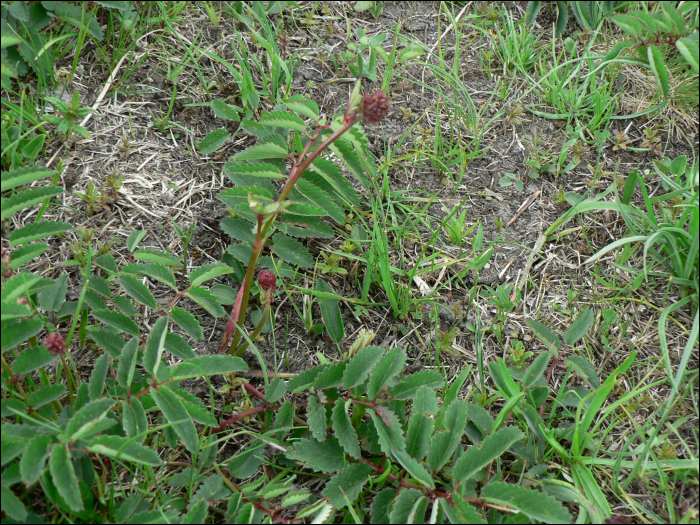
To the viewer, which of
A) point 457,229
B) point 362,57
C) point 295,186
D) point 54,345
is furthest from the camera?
point 362,57

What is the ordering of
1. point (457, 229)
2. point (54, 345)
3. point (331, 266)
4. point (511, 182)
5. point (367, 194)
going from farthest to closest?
1. point (511, 182)
2. point (367, 194)
3. point (457, 229)
4. point (331, 266)
5. point (54, 345)

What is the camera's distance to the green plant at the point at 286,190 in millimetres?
1824

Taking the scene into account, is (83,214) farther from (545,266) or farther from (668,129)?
(668,129)

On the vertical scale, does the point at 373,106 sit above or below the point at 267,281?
above

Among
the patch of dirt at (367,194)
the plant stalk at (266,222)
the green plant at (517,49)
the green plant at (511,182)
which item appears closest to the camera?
the plant stalk at (266,222)

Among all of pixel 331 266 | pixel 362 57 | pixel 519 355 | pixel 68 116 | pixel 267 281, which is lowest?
pixel 519 355

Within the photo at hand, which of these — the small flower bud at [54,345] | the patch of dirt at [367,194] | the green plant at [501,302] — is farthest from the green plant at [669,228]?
the small flower bud at [54,345]

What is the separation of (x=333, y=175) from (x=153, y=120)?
96cm

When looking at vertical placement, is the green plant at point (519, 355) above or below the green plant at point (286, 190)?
below

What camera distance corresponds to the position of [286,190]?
1.71 m

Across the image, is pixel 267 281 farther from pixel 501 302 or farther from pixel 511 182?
pixel 511 182

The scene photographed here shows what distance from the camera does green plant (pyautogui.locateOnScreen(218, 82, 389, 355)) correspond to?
Result: 182cm

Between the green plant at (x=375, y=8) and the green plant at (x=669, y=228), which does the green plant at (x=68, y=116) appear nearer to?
the green plant at (x=375, y=8)

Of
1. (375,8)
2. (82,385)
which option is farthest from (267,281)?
(375,8)
